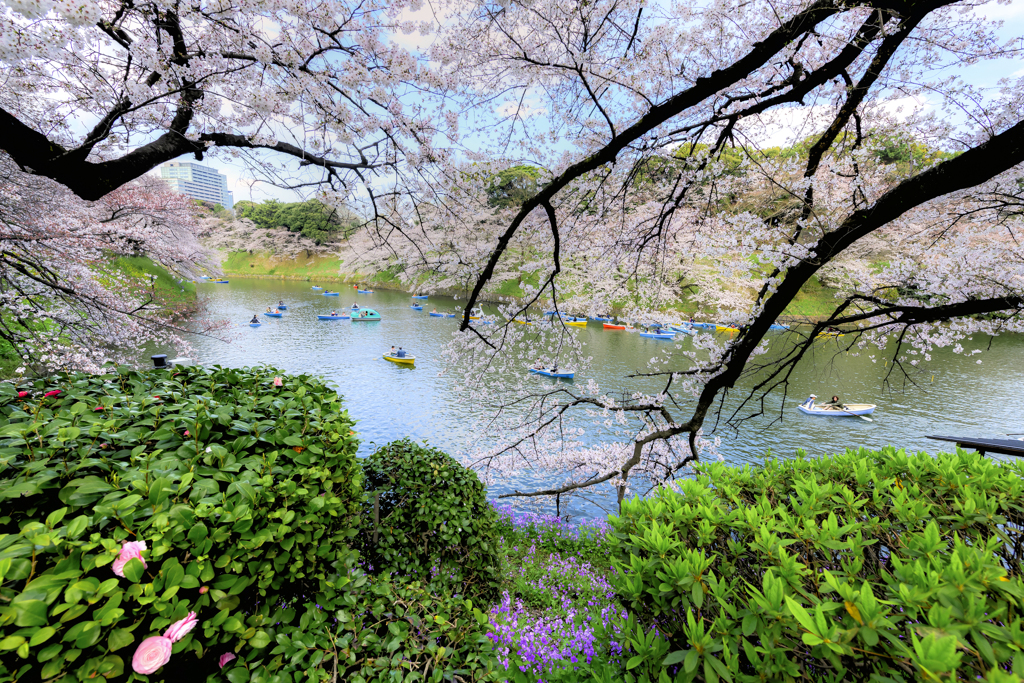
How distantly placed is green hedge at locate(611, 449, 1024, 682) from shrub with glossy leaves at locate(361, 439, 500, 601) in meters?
2.03

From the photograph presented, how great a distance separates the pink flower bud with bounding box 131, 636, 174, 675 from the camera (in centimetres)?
117

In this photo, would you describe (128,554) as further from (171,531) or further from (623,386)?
(623,386)

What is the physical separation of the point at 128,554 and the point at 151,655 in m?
0.35

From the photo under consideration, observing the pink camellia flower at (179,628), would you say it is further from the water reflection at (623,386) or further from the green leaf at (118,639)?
the water reflection at (623,386)

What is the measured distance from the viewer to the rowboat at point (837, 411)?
46.0 ft

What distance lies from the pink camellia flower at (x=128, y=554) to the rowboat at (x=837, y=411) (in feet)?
62.8

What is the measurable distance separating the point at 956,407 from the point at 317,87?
24.1 metres

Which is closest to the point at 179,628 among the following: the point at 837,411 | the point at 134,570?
the point at 134,570

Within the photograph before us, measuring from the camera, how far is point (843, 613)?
4.23 ft

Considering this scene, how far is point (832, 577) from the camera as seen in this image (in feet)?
3.88

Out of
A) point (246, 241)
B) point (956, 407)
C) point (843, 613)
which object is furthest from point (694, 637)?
point (246, 241)

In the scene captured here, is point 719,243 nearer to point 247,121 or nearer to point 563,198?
point 563,198

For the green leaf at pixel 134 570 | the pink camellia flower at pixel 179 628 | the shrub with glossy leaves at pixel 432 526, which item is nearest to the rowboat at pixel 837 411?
the shrub with glossy leaves at pixel 432 526

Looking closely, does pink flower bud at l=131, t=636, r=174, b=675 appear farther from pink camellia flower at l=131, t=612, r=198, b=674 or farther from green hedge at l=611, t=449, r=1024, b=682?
green hedge at l=611, t=449, r=1024, b=682
